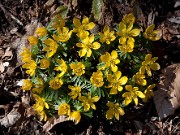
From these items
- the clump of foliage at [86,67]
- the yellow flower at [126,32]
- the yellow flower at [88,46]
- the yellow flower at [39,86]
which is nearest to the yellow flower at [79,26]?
the clump of foliage at [86,67]

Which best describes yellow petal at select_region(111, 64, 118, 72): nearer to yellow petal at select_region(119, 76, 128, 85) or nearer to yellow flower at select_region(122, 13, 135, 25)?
yellow petal at select_region(119, 76, 128, 85)

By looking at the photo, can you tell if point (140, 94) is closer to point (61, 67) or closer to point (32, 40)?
point (61, 67)

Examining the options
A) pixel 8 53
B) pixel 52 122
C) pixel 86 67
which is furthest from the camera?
pixel 8 53

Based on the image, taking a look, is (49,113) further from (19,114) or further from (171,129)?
(171,129)

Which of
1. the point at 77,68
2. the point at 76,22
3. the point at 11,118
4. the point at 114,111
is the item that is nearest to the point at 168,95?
the point at 114,111

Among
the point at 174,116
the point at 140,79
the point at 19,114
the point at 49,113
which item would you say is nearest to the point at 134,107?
the point at 174,116
